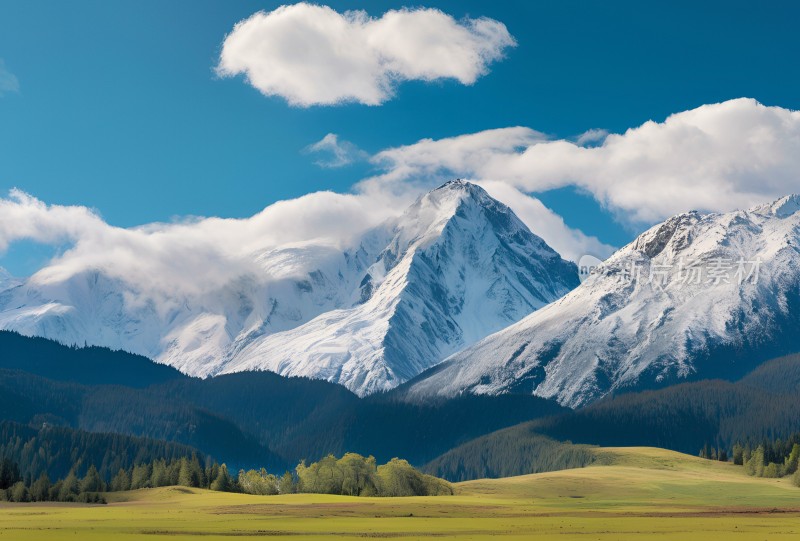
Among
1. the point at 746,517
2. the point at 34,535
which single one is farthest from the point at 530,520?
the point at 34,535

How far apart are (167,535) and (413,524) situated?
33342 millimetres

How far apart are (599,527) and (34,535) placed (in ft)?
207

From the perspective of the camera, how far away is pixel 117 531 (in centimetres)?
12206

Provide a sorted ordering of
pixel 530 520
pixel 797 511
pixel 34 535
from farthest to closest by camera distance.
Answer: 1. pixel 797 511
2. pixel 530 520
3. pixel 34 535

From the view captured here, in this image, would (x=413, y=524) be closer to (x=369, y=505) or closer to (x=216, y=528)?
(x=216, y=528)

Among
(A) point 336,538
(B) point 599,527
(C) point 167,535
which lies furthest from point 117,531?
(B) point 599,527

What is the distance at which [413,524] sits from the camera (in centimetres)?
13850

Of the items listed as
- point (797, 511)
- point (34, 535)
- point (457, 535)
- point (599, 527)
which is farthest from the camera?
point (797, 511)

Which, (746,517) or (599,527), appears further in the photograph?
(746,517)

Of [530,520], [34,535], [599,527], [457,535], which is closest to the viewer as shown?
[34,535]

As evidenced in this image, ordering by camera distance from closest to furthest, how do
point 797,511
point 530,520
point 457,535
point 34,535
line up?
point 34,535
point 457,535
point 530,520
point 797,511

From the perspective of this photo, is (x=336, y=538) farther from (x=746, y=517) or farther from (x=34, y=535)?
(x=746, y=517)

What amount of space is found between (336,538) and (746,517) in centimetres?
6626

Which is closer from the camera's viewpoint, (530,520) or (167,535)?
(167,535)
